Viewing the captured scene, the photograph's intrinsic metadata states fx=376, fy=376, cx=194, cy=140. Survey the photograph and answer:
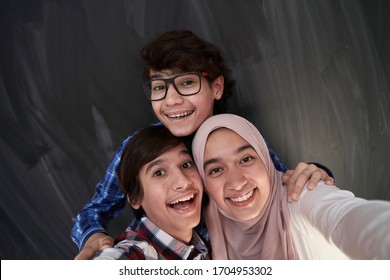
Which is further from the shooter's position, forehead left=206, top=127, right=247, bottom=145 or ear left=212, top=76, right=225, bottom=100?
ear left=212, top=76, right=225, bottom=100

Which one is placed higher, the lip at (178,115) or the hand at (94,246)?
the lip at (178,115)

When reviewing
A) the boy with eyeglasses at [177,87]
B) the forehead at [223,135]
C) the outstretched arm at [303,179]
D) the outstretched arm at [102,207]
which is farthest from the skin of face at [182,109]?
the outstretched arm at [303,179]

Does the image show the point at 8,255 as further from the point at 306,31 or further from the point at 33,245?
the point at 306,31

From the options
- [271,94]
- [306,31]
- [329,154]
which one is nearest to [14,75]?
A: [271,94]

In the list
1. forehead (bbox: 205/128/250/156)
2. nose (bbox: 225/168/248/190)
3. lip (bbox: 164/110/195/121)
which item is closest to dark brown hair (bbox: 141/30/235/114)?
lip (bbox: 164/110/195/121)

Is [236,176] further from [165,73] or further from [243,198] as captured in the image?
[165,73]

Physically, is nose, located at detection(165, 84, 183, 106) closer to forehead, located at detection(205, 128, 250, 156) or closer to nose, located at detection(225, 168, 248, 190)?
forehead, located at detection(205, 128, 250, 156)

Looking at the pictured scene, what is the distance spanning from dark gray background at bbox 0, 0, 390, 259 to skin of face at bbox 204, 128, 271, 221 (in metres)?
0.39

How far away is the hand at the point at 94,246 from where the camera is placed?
111cm

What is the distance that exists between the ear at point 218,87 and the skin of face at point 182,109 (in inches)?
2.6

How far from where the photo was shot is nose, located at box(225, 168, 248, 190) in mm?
1016

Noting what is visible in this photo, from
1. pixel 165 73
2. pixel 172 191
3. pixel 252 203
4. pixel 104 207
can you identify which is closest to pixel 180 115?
pixel 165 73

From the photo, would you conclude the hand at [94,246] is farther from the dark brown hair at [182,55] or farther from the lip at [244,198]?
the dark brown hair at [182,55]

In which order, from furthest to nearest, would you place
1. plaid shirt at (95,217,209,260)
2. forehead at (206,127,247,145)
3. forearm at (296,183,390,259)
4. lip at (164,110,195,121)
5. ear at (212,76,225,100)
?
1. ear at (212,76,225,100)
2. lip at (164,110,195,121)
3. forehead at (206,127,247,145)
4. plaid shirt at (95,217,209,260)
5. forearm at (296,183,390,259)
